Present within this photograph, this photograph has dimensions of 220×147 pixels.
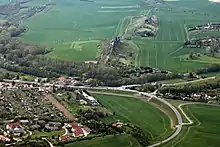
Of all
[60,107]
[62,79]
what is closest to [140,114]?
[60,107]

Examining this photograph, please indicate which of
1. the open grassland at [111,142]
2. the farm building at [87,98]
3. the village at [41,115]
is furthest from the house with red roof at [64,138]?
the farm building at [87,98]

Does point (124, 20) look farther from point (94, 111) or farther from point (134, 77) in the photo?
point (94, 111)

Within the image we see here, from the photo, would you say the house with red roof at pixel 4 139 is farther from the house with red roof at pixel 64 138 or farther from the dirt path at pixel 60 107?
the dirt path at pixel 60 107

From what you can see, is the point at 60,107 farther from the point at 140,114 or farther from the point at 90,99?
the point at 140,114

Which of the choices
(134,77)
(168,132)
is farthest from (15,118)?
(134,77)

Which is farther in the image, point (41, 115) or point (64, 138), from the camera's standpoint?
point (41, 115)

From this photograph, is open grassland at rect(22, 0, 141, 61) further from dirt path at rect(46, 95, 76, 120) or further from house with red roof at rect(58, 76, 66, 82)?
dirt path at rect(46, 95, 76, 120)
